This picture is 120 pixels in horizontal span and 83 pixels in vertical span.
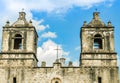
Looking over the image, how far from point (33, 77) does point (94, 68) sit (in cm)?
469

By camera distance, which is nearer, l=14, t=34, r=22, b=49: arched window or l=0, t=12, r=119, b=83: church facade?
l=0, t=12, r=119, b=83: church facade

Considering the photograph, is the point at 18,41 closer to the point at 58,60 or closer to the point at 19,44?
the point at 19,44

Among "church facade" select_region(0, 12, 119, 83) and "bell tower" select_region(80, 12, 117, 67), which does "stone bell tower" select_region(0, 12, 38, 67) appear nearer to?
"church facade" select_region(0, 12, 119, 83)

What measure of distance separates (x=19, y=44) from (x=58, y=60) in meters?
3.75

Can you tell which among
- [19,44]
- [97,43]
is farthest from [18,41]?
[97,43]

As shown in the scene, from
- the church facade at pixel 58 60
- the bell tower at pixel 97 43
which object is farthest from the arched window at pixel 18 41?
the bell tower at pixel 97 43

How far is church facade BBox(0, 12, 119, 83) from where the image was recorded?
24812 mm

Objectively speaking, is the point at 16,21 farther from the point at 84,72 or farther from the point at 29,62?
the point at 84,72

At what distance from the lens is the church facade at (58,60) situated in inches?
977

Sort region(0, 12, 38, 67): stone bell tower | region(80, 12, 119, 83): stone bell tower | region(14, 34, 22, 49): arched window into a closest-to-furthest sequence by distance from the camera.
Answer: region(80, 12, 119, 83): stone bell tower < region(0, 12, 38, 67): stone bell tower < region(14, 34, 22, 49): arched window

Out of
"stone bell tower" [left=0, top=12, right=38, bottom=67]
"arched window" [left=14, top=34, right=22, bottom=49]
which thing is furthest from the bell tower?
"arched window" [left=14, top=34, right=22, bottom=49]

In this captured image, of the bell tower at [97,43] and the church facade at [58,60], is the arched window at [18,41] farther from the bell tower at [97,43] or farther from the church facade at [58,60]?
the bell tower at [97,43]

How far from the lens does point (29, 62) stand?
25.3 meters

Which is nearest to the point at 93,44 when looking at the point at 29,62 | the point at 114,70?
the point at 114,70
